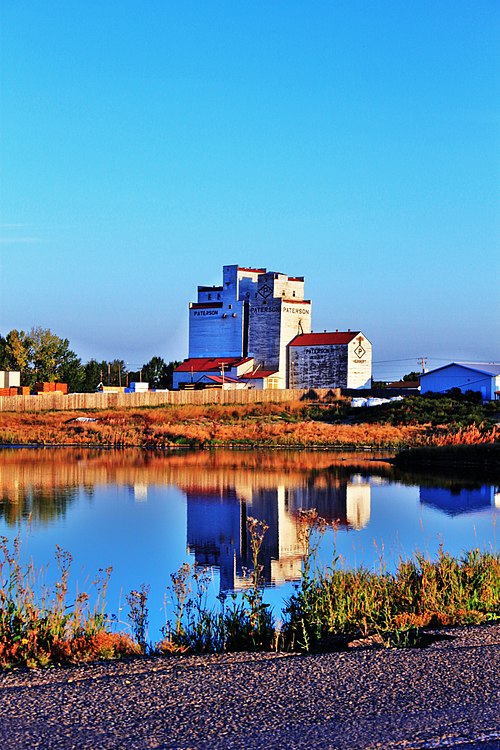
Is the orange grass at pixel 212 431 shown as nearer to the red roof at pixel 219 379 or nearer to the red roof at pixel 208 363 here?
the red roof at pixel 219 379

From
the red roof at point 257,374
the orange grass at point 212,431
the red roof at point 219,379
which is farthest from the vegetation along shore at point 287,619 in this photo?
the red roof at point 219,379

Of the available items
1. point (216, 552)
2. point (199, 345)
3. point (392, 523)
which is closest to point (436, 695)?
point (216, 552)

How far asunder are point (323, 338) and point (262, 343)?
20.5 feet

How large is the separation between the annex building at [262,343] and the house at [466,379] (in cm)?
586

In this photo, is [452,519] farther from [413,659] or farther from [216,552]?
[413,659]

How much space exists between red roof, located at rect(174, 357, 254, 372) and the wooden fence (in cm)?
1189

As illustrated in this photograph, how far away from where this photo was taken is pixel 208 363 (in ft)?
281

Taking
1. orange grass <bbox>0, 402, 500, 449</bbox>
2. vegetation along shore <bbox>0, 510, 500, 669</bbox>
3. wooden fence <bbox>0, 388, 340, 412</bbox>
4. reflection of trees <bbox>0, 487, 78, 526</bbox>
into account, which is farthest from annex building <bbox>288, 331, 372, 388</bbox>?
vegetation along shore <bbox>0, 510, 500, 669</bbox>

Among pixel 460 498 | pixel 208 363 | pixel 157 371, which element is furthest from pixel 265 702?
pixel 157 371

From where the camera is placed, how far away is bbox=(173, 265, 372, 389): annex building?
79.9m

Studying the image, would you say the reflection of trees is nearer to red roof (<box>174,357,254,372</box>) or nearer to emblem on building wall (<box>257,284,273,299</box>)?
red roof (<box>174,357,254,372</box>)

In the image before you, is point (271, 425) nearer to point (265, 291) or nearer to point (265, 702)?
point (265, 291)

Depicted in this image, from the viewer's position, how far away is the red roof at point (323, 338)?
79750 millimetres

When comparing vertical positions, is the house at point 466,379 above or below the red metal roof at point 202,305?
below
